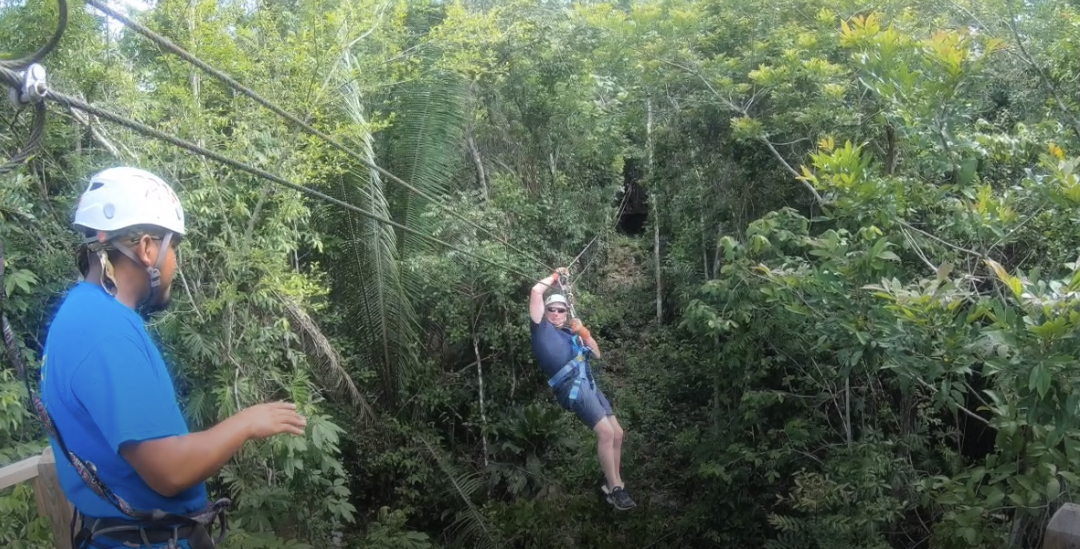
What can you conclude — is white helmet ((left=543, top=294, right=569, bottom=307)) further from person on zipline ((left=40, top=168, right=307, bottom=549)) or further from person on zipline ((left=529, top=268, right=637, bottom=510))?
person on zipline ((left=40, top=168, right=307, bottom=549))

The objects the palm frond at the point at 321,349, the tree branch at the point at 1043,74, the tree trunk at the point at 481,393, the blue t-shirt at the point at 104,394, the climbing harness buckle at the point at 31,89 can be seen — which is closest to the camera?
the blue t-shirt at the point at 104,394

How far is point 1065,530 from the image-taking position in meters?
2.05

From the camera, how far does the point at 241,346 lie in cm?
535

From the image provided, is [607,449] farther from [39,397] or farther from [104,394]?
[104,394]

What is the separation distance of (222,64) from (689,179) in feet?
15.5

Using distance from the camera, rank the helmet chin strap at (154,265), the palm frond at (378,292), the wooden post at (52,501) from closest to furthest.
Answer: the helmet chin strap at (154,265)
the wooden post at (52,501)
the palm frond at (378,292)

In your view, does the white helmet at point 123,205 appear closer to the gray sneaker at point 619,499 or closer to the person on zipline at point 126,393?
the person on zipline at point 126,393

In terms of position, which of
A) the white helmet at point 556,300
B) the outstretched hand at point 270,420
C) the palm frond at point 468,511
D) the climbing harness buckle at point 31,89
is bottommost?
the palm frond at point 468,511

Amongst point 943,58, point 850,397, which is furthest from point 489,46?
point 943,58

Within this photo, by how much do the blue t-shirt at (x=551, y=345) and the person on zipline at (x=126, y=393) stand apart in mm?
3812

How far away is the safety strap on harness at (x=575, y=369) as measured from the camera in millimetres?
5785

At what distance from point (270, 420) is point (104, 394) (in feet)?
1.19

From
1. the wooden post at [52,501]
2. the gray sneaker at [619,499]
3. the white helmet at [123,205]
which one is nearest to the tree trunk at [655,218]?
the gray sneaker at [619,499]

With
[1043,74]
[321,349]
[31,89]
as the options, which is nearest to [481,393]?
[321,349]
